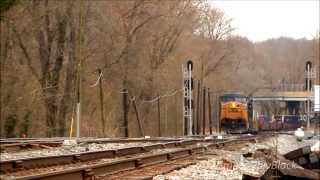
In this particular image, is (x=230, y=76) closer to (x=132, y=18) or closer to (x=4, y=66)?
(x=132, y=18)

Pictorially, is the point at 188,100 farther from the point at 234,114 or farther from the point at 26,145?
the point at 26,145

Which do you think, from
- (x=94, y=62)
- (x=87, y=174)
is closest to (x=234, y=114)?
(x=94, y=62)

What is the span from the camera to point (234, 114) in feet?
181

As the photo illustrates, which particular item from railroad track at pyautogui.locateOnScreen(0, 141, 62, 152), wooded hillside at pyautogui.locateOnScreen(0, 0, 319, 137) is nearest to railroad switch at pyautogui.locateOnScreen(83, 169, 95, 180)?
railroad track at pyautogui.locateOnScreen(0, 141, 62, 152)

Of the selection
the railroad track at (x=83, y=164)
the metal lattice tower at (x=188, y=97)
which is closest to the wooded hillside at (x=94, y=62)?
the metal lattice tower at (x=188, y=97)

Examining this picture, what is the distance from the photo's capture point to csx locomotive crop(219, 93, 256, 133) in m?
55.0

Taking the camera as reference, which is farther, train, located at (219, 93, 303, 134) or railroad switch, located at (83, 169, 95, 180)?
train, located at (219, 93, 303, 134)

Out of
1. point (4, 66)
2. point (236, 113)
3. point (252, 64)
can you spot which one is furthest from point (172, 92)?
point (252, 64)

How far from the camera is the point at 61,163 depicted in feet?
48.6

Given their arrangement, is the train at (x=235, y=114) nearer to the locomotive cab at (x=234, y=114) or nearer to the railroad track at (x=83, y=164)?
the locomotive cab at (x=234, y=114)

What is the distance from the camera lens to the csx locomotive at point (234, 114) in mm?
55031

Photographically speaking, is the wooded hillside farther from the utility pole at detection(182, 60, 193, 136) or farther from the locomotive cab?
the locomotive cab

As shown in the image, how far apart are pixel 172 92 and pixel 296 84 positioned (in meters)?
81.1

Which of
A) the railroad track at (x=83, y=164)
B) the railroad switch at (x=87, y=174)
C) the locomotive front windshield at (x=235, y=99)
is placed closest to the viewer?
the railroad track at (x=83, y=164)
